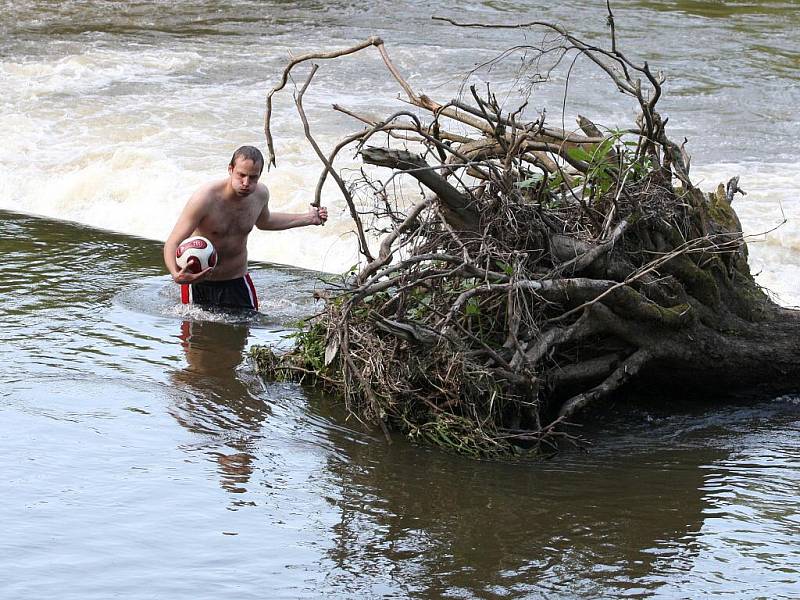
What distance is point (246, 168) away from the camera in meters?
7.66

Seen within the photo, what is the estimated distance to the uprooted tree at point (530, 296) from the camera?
5.75 metres

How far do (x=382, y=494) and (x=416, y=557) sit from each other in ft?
2.26

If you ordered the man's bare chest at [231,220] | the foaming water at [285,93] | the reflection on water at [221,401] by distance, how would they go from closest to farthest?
the reflection on water at [221,401], the man's bare chest at [231,220], the foaming water at [285,93]

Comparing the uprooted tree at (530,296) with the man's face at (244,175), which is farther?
the man's face at (244,175)

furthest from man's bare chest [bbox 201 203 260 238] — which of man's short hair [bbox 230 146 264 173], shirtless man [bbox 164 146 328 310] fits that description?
man's short hair [bbox 230 146 264 173]

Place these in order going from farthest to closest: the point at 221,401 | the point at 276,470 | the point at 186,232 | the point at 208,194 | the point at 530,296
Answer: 1. the point at 208,194
2. the point at 186,232
3. the point at 221,401
4. the point at 530,296
5. the point at 276,470

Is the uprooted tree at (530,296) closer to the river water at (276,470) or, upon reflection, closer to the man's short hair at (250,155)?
the river water at (276,470)

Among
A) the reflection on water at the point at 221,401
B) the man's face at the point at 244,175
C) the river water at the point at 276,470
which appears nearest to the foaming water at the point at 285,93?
the river water at the point at 276,470

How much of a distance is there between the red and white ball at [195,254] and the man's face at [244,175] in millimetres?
432

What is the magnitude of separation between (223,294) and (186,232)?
63 cm

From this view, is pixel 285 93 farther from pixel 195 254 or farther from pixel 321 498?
pixel 321 498

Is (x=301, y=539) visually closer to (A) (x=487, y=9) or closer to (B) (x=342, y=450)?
(B) (x=342, y=450)

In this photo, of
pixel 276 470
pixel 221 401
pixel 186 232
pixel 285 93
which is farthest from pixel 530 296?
pixel 285 93

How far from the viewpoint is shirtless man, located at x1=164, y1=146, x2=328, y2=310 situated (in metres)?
7.80
